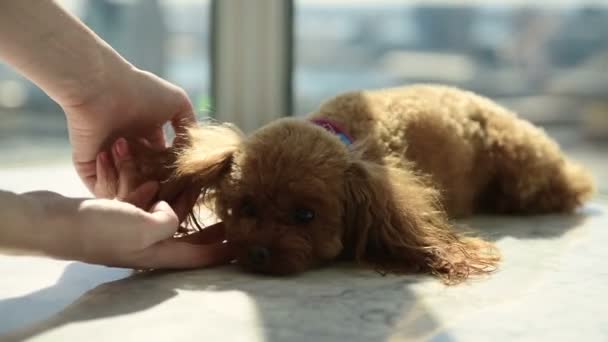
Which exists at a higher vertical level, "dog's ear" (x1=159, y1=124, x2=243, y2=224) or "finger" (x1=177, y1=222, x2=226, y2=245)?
"dog's ear" (x1=159, y1=124, x2=243, y2=224)

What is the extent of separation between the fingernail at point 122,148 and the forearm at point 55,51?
0.11 meters

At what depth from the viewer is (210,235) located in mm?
1317

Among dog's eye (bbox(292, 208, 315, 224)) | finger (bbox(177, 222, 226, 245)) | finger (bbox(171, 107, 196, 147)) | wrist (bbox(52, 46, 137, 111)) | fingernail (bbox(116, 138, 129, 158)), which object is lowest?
finger (bbox(177, 222, 226, 245))

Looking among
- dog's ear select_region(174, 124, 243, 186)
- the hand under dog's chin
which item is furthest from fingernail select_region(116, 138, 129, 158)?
the hand under dog's chin

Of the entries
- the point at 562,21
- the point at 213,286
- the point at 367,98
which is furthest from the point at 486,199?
the point at 213,286

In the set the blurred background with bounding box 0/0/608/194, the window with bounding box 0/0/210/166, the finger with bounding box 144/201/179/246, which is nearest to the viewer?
the finger with bounding box 144/201/179/246

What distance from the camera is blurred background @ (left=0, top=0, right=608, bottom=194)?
220 centimetres

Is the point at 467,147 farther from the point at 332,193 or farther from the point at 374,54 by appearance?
the point at 374,54

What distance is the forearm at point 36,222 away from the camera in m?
0.95

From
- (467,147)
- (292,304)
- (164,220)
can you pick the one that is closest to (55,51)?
(164,220)

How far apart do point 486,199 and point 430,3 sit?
82 centimetres

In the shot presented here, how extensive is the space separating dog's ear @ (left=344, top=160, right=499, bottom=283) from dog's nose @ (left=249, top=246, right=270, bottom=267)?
0.19 metres

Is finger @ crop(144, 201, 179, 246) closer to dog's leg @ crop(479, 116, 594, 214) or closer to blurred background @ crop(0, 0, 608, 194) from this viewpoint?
dog's leg @ crop(479, 116, 594, 214)

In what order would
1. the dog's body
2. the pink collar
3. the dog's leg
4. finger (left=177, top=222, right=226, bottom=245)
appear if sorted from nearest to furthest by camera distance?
1. finger (left=177, top=222, right=226, bottom=245)
2. the pink collar
3. the dog's body
4. the dog's leg
